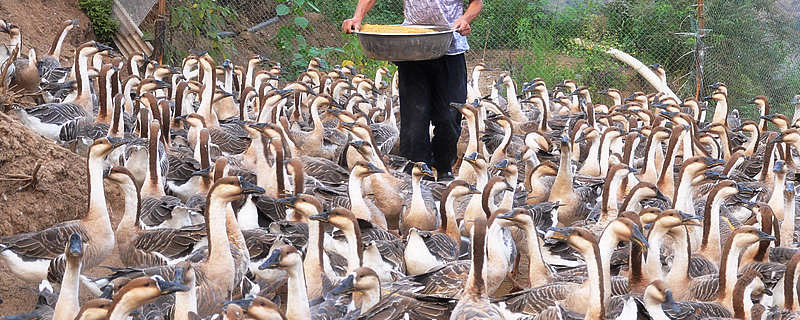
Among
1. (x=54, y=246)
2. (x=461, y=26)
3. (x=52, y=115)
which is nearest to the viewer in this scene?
(x=54, y=246)

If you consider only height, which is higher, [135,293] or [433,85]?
[433,85]

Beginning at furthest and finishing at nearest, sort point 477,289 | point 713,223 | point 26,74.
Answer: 1. point 26,74
2. point 713,223
3. point 477,289

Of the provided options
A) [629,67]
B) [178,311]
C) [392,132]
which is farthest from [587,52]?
[178,311]

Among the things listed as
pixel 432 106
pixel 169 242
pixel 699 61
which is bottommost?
pixel 169 242

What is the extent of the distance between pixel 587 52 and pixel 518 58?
1.25 metres

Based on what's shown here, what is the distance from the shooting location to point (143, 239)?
6547 millimetres

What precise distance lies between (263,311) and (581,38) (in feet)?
43.1

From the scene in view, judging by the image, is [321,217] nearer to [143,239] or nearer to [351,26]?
[143,239]

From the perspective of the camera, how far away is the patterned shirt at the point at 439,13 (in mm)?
8594

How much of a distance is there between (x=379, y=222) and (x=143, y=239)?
6.89ft

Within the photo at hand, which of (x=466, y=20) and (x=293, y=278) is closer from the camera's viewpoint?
(x=293, y=278)

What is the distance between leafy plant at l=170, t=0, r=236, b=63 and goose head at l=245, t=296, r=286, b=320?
32.5 ft

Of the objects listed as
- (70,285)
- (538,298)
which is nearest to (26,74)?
(70,285)

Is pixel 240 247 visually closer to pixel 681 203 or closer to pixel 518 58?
pixel 681 203
